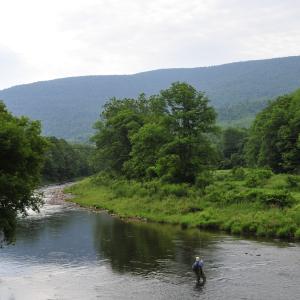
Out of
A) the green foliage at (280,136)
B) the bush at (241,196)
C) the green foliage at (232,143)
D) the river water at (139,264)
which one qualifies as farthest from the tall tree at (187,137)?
the green foliage at (232,143)

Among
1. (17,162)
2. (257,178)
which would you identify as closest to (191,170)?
(257,178)

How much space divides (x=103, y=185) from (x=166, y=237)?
181ft

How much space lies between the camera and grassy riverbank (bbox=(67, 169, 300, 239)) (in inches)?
2101

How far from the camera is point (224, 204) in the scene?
204 ft

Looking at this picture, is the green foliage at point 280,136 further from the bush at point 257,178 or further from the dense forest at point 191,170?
the bush at point 257,178

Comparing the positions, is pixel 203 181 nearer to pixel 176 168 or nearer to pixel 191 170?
pixel 191 170

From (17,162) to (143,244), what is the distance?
19.5 metres

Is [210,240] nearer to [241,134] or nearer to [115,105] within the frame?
[115,105]

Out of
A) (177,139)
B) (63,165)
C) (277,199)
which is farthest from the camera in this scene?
(63,165)

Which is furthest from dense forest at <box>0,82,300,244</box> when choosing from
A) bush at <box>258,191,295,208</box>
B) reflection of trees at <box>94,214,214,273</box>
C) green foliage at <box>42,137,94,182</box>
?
green foliage at <box>42,137,94,182</box>

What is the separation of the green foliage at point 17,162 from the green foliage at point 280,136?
6526cm

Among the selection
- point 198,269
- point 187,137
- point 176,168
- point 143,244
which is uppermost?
point 187,137

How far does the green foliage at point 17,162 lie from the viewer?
102 feet

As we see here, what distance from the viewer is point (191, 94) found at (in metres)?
77.6
